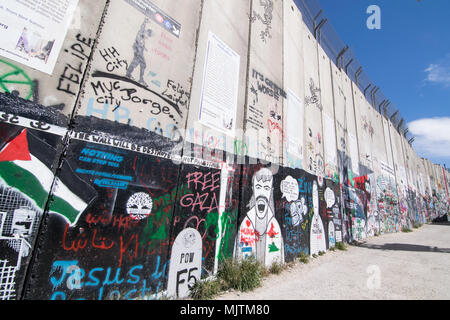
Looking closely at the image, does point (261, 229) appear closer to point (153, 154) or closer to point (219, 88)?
point (153, 154)

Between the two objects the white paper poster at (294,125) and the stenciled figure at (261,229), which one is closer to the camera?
the stenciled figure at (261,229)

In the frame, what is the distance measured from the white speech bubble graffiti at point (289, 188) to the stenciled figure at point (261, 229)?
676mm

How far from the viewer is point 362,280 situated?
4719 mm

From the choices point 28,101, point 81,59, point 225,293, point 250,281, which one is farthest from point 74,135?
point 250,281

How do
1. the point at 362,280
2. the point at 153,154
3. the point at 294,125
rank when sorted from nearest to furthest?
the point at 153,154
the point at 362,280
the point at 294,125

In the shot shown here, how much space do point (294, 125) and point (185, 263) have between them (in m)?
5.81

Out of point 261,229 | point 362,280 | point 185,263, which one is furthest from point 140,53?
point 362,280

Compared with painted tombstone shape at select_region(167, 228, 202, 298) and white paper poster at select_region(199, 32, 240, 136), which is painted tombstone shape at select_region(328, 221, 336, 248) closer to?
white paper poster at select_region(199, 32, 240, 136)

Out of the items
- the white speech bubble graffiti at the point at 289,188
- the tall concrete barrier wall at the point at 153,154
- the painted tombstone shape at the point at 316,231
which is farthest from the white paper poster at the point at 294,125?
the painted tombstone shape at the point at 316,231

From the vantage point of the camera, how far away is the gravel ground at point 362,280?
3893mm

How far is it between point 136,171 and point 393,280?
19.4ft

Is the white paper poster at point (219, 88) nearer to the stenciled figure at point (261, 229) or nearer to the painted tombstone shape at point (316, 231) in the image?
the stenciled figure at point (261, 229)

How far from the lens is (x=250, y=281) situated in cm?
419
